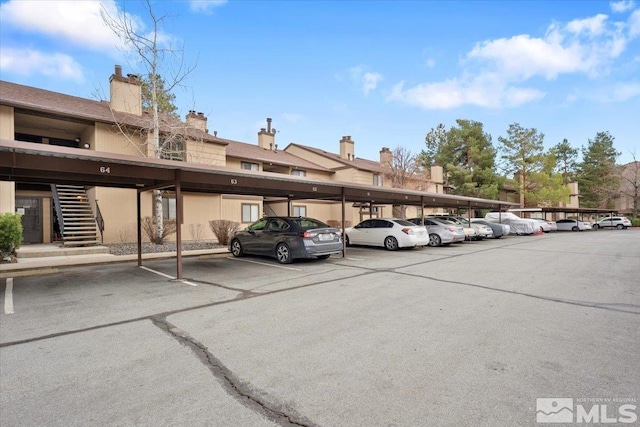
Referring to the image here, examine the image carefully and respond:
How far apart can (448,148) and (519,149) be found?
969 centimetres

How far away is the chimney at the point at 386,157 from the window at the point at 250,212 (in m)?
15.3

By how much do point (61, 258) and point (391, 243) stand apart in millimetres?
12602

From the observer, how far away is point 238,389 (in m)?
3.01

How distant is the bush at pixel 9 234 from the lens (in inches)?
415

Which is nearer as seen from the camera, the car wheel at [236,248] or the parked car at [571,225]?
the car wheel at [236,248]

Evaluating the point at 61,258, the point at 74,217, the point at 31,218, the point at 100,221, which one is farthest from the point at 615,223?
the point at 31,218

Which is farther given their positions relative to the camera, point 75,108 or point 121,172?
point 75,108

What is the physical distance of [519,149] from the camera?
143 feet

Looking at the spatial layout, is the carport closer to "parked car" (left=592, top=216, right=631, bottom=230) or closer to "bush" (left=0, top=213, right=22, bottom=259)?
"bush" (left=0, top=213, right=22, bottom=259)

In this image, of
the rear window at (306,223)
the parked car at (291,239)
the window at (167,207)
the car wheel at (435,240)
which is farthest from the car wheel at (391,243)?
the window at (167,207)

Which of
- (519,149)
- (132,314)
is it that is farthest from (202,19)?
(519,149)

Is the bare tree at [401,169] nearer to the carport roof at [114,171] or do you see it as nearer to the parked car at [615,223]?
the carport roof at [114,171]

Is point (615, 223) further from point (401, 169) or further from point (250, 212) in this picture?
point (250, 212)

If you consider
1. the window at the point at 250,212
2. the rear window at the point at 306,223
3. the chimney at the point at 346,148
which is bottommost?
the rear window at the point at 306,223
